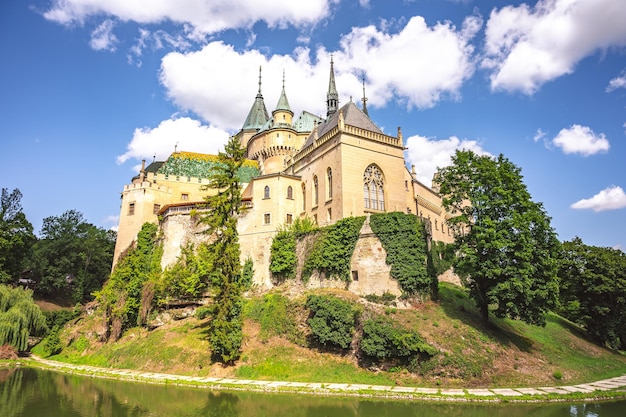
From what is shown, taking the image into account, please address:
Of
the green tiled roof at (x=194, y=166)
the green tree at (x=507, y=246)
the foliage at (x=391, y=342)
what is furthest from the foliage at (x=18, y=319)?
the green tree at (x=507, y=246)

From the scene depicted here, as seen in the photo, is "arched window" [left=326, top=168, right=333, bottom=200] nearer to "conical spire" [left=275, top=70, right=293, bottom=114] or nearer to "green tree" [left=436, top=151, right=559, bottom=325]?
"green tree" [left=436, top=151, right=559, bottom=325]

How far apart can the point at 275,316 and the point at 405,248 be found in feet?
36.2

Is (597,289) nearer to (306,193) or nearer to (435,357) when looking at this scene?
(435,357)

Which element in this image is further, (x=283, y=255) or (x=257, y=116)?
(x=257, y=116)

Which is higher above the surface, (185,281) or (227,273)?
(227,273)

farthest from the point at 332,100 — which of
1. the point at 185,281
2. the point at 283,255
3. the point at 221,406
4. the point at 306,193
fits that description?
the point at 221,406

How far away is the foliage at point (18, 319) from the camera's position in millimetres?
33594

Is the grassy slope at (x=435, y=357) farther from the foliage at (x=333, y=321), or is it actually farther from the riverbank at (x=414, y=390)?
the foliage at (x=333, y=321)

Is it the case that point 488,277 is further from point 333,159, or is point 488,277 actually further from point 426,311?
point 333,159

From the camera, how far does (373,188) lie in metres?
36.3

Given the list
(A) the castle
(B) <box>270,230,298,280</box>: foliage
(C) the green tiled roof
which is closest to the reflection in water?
(A) the castle

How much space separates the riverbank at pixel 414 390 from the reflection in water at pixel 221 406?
69 cm

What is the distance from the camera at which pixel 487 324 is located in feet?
89.6

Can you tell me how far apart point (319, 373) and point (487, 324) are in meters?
12.3
